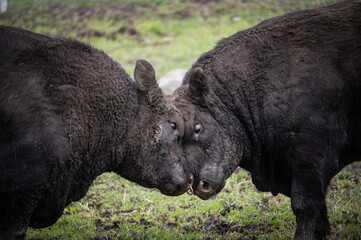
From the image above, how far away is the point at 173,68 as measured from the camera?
14.2m

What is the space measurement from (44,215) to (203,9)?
15.0 meters

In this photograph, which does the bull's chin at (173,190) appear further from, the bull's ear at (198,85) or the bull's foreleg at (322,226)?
the bull's foreleg at (322,226)

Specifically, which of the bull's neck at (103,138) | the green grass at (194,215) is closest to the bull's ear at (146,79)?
the bull's neck at (103,138)

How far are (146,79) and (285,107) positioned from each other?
1822mm

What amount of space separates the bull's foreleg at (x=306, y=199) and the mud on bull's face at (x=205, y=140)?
3.19 ft

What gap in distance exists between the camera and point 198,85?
247 inches

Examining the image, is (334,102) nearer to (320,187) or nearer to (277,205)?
(320,187)

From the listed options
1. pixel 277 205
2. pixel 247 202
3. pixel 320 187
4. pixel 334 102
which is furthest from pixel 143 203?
pixel 334 102

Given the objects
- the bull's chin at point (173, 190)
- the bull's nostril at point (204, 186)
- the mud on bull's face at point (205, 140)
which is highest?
the mud on bull's face at point (205, 140)

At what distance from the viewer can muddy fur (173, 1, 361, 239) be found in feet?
18.5

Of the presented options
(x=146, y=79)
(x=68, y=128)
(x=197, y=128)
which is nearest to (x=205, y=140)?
(x=197, y=128)

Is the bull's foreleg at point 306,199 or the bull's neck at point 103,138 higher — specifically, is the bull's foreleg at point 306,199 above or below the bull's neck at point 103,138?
below

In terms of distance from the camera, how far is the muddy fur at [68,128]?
4.88m

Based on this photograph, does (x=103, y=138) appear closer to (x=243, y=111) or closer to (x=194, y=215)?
(x=243, y=111)
